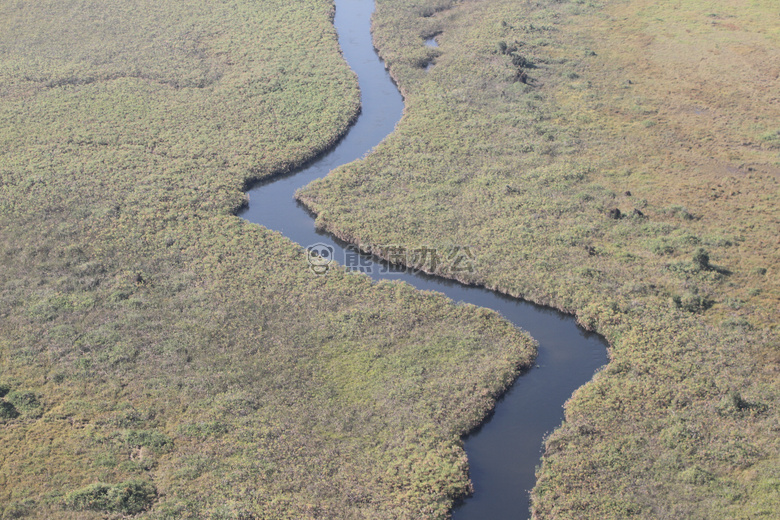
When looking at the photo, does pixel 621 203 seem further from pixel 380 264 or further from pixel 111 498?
pixel 111 498

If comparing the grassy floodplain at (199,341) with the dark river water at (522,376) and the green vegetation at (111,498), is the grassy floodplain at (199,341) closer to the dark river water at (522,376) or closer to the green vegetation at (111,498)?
the green vegetation at (111,498)

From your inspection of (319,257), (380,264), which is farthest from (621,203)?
(319,257)

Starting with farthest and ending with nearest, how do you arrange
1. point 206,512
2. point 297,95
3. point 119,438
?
1. point 297,95
2. point 119,438
3. point 206,512

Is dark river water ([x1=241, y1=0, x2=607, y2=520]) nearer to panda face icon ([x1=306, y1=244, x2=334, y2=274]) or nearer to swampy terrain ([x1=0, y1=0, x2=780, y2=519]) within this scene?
panda face icon ([x1=306, y1=244, x2=334, y2=274])

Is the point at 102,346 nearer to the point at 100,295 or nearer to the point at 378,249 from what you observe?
the point at 100,295

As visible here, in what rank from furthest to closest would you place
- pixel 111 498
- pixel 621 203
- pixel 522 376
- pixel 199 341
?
pixel 621 203 < pixel 199 341 < pixel 522 376 < pixel 111 498

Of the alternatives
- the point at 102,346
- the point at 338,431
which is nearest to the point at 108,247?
the point at 102,346

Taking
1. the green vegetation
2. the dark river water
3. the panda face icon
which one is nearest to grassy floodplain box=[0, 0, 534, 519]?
the green vegetation

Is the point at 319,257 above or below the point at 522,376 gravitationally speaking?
above
